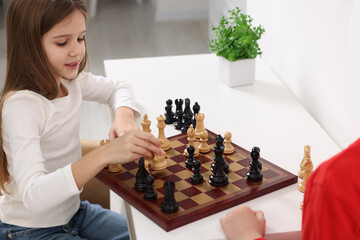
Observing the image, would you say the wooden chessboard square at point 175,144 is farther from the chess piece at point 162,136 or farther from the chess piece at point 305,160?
the chess piece at point 305,160

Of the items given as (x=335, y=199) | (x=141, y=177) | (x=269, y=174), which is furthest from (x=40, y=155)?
(x=335, y=199)

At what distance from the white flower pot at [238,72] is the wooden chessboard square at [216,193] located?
0.76m

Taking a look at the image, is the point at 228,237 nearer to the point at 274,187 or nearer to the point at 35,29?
the point at 274,187

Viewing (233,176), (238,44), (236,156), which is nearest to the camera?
(233,176)

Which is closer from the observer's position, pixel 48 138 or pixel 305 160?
pixel 305 160

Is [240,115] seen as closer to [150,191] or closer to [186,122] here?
[186,122]

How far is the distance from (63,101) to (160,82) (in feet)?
1.75

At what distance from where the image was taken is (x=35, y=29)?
4.70 ft

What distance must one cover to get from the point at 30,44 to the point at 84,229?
572mm

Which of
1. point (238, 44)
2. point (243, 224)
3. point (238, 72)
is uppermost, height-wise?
point (238, 44)

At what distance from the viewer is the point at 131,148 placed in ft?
4.37

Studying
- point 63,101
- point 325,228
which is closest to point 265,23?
point 63,101

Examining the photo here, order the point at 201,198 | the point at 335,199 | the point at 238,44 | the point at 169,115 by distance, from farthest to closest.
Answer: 1. the point at 238,44
2. the point at 169,115
3. the point at 201,198
4. the point at 335,199

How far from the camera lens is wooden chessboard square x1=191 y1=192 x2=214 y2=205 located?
1222 mm
